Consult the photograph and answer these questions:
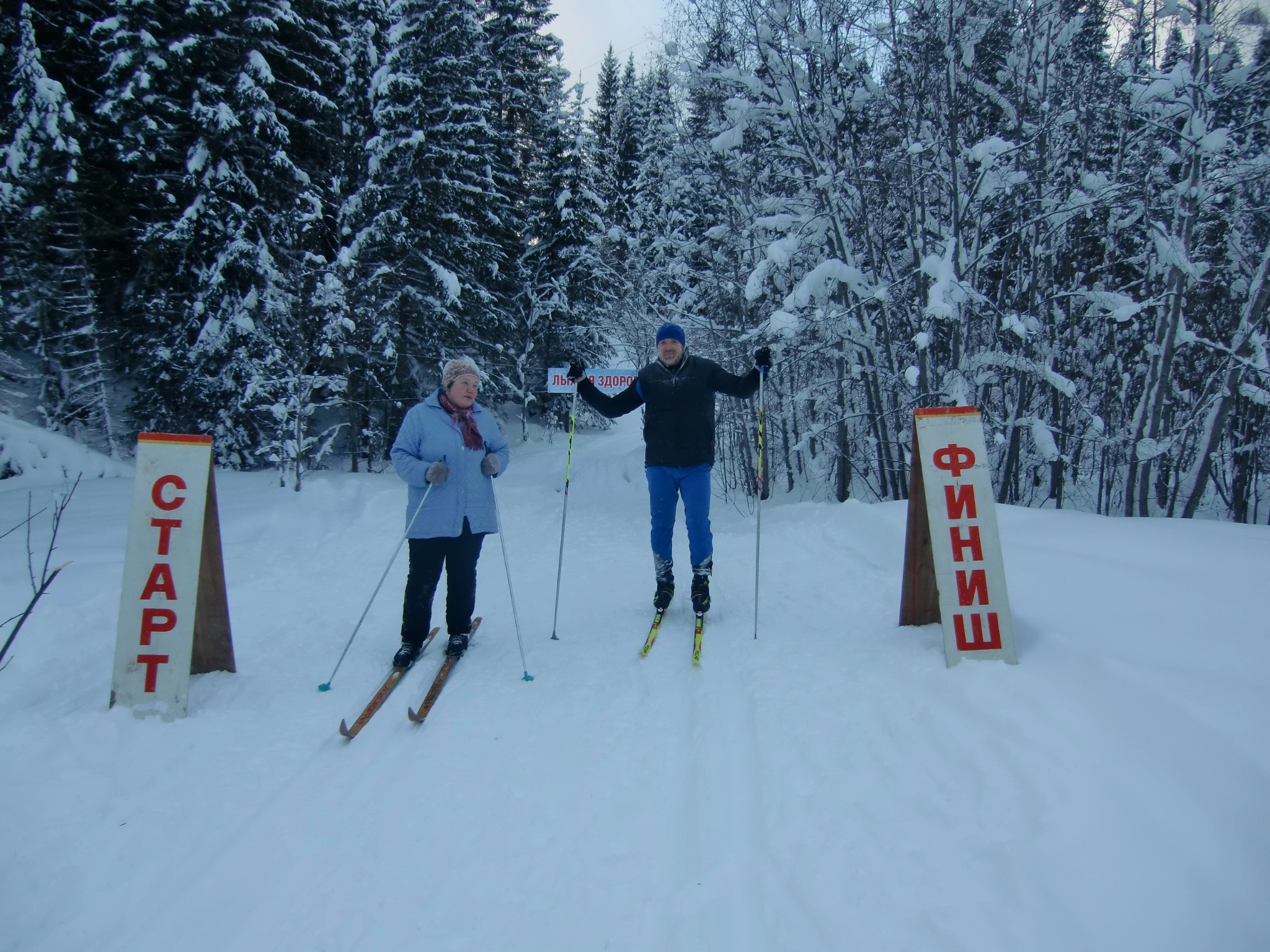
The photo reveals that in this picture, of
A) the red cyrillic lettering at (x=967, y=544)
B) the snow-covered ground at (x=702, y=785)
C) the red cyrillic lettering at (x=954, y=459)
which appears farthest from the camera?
the red cyrillic lettering at (x=954, y=459)

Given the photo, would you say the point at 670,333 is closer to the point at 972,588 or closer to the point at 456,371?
the point at 456,371

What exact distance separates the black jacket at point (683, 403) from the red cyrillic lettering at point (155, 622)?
2.98 metres

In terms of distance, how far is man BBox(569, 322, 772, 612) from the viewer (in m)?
4.77

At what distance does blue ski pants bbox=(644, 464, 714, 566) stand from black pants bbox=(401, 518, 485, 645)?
1.34m

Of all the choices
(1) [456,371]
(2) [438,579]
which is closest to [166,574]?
(2) [438,579]

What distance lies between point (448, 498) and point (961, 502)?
10.2 ft

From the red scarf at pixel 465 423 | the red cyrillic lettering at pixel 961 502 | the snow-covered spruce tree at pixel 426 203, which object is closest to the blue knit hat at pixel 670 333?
the red scarf at pixel 465 423

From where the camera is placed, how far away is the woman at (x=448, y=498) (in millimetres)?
4176

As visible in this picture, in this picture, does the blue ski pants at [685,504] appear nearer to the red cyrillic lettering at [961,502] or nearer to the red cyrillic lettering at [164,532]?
the red cyrillic lettering at [961,502]

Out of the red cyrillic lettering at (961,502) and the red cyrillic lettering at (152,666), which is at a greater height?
the red cyrillic lettering at (961,502)

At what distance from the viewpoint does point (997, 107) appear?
25.8 ft

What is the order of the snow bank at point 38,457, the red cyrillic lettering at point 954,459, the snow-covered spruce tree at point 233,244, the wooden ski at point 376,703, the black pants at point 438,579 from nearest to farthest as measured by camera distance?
the wooden ski at point 376,703
the red cyrillic lettering at point 954,459
the black pants at point 438,579
the snow bank at point 38,457
the snow-covered spruce tree at point 233,244

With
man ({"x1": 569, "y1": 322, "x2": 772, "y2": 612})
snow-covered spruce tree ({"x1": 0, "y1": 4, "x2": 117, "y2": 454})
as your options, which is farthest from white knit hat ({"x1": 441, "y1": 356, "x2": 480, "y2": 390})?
snow-covered spruce tree ({"x1": 0, "y1": 4, "x2": 117, "y2": 454})

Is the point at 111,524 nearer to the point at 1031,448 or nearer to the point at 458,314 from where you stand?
the point at 458,314
